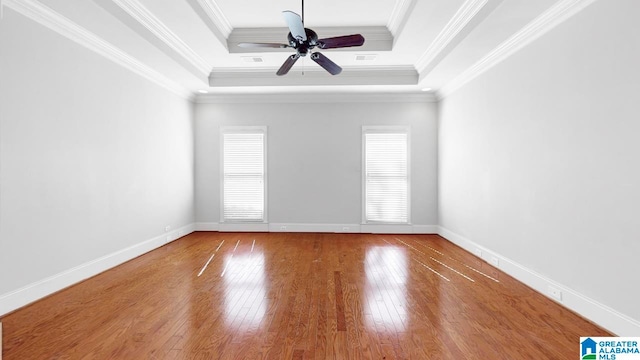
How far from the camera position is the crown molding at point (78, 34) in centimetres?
300

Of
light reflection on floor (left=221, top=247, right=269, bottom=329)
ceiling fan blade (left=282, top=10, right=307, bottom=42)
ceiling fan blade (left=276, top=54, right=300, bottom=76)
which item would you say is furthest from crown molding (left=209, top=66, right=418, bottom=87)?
light reflection on floor (left=221, top=247, right=269, bottom=329)

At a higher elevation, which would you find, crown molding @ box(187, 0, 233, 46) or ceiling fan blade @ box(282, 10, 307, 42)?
crown molding @ box(187, 0, 233, 46)

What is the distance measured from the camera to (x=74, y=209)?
3594mm

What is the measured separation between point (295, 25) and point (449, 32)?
2.40m

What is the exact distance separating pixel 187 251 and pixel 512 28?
5571 mm

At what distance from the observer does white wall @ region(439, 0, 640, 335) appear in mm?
2426

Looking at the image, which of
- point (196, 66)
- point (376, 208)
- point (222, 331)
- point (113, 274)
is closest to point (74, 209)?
point (113, 274)

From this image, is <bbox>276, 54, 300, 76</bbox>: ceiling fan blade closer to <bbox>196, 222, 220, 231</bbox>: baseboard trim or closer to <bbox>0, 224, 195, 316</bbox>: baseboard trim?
<bbox>0, 224, 195, 316</bbox>: baseboard trim

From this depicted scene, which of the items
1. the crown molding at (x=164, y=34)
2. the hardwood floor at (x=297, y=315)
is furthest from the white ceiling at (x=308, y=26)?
the hardwood floor at (x=297, y=315)

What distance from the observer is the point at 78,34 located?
142 inches

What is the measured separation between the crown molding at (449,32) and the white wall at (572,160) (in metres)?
0.77

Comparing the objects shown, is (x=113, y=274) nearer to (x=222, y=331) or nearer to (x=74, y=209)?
(x=74, y=209)

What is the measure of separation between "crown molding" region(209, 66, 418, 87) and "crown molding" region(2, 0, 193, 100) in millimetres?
1131

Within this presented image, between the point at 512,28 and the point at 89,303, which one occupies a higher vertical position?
the point at 512,28
